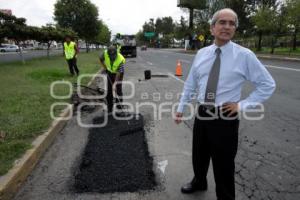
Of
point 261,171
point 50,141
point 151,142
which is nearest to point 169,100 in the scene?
point 151,142

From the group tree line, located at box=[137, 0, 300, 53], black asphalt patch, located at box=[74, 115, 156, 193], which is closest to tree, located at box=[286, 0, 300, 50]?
tree line, located at box=[137, 0, 300, 53]

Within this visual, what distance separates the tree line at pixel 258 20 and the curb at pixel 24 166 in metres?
27.2

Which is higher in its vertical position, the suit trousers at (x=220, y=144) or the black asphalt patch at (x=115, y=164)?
the suit trousers at (x=220, y=144)

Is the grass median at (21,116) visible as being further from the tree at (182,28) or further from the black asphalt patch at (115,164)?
the tree at (182,28)

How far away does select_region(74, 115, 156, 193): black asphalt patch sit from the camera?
3568 mm

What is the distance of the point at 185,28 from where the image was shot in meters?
64.6

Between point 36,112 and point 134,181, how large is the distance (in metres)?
3.71

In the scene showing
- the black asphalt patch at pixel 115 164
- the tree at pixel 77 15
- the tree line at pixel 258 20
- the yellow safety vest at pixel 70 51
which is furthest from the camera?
the tree at pixel 77 15

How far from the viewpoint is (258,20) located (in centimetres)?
3409

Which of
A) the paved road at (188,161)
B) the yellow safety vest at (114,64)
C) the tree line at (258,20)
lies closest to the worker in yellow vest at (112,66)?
the yellow safety vest at (114,64)

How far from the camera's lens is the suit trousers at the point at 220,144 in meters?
2.74

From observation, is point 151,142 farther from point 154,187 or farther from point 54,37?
point 54,37

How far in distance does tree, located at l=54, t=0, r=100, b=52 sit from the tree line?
19.3 meters

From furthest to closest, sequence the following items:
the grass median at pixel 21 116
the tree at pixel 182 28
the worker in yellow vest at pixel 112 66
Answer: the tree at pixel 182 28, the worker in yellow vest at pixel 112 66, the grass median at pixel 21 116
